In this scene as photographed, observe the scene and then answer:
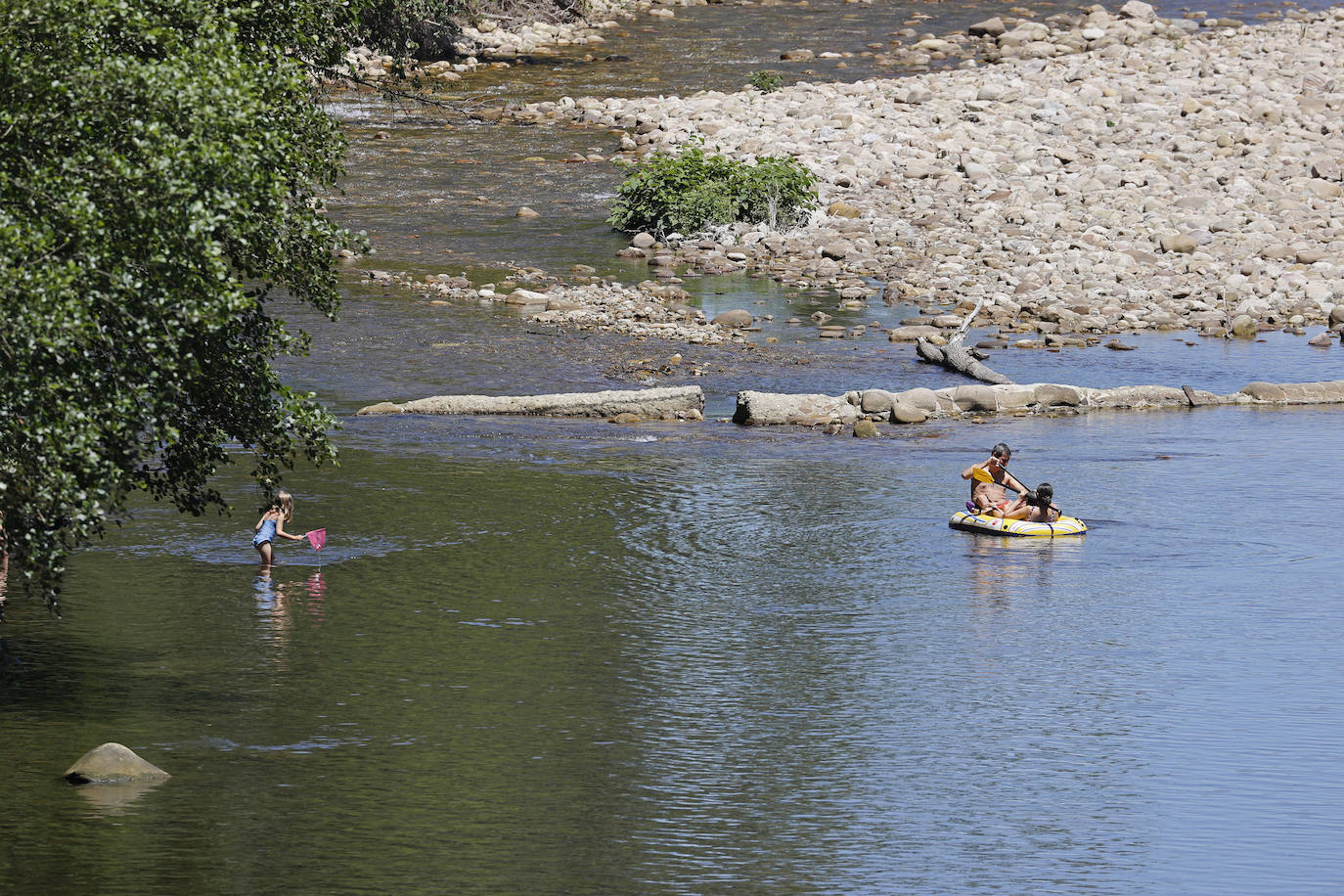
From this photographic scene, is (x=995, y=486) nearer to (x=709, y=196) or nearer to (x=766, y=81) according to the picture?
(x=709, y=196)

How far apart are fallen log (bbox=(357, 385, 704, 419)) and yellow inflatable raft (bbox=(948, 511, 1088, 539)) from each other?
26.2 feet

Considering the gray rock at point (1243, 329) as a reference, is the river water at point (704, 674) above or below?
below

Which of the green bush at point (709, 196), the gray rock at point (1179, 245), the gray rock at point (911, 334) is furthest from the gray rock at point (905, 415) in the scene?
the green bush at point (709, 196)

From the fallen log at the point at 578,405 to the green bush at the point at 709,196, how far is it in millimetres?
14943

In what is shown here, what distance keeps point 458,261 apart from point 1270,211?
20806 mm

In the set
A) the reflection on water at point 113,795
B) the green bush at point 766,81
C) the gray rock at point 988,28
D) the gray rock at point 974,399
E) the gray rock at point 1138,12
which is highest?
the gray rock at point 1138,12

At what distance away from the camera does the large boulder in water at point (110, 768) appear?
1433 cm

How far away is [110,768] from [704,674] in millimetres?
6039

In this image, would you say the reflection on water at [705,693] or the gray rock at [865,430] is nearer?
the reflection on water at [705,693]

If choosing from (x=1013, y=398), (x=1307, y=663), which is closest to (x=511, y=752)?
(x=1307, y=663)

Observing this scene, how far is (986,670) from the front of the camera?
1814cm

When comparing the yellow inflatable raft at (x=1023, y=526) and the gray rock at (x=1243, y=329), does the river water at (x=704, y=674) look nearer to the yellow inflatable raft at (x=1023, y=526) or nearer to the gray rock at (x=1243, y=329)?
the yellow inflatable raft at (x=1023, y=526)

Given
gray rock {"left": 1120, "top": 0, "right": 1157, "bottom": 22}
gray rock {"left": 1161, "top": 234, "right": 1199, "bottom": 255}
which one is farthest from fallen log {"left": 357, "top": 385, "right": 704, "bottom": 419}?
gray rock {"left": 1120, "top": 0, "right": 1157, "bottom": 22}

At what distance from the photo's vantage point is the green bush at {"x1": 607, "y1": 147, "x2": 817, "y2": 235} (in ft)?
148
